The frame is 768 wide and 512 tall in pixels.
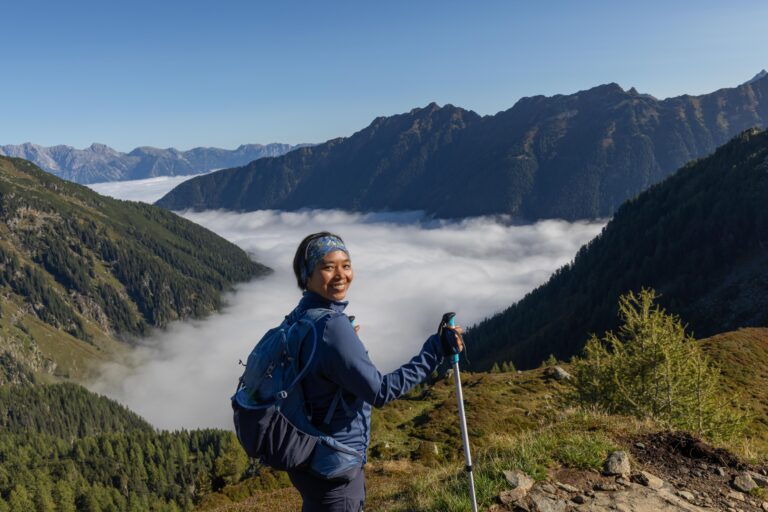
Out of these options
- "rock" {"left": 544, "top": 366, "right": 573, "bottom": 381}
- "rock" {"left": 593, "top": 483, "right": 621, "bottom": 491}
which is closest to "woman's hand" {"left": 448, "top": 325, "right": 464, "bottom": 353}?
"rock" {"left": 593, "top": 483, "right": 621, "bottom": 491}

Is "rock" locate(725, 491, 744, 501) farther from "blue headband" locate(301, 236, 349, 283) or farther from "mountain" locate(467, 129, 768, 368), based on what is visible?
"mountain" locate(467, 129, 768, 368)

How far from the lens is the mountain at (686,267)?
432ft

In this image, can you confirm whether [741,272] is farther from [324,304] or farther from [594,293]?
[324,304]

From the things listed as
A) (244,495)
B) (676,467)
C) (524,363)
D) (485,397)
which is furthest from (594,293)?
(676,467)

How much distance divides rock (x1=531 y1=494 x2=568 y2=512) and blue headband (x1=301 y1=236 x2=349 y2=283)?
5.83 metres

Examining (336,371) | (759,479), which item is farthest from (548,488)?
(336,371)

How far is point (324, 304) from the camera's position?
619cm

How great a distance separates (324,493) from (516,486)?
171 inches

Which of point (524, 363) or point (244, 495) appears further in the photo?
point (524, 363)

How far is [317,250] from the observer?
6293mm

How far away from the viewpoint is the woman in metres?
5.46

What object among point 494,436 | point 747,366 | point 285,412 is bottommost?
point 747,366

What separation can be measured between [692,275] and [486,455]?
554 feet

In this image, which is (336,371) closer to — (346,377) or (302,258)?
(346,377)
